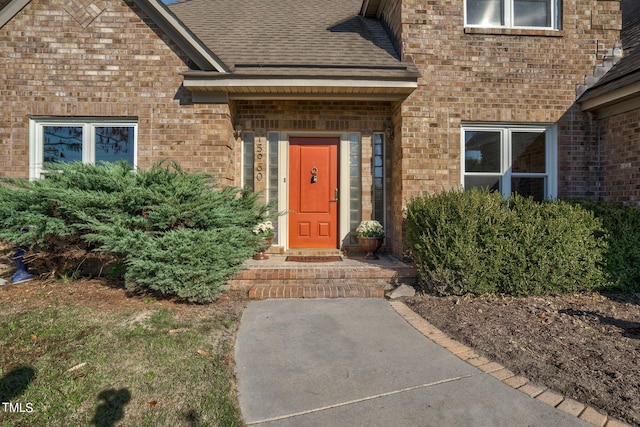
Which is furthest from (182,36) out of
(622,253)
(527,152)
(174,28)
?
(622,253)

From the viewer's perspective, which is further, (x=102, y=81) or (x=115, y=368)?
(x=102, y=81)

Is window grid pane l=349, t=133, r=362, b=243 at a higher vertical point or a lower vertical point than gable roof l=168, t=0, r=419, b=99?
lower

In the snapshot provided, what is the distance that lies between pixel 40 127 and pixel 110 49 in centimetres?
177

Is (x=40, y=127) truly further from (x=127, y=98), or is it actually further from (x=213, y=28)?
(x=213, y=28)

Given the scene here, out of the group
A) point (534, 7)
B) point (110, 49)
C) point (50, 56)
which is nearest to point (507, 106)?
point (534, 7)

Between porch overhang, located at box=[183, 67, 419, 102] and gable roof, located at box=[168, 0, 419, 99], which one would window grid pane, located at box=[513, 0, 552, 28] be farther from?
porch overhang, located at box=[183, 67, 419, 102]

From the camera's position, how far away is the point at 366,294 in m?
4.68

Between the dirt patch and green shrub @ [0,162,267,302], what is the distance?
2528 millimetres

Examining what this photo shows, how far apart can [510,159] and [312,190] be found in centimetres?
357

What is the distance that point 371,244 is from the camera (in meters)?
6.12

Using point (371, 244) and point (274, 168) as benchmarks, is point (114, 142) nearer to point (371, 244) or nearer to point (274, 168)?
point (274, 168)

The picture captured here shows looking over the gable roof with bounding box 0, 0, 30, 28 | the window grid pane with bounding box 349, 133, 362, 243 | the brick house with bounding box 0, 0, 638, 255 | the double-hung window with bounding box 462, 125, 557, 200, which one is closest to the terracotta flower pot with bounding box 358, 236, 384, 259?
the brick house with bounding box 0, 0, 638, 255

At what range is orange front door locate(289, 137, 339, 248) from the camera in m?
6.70

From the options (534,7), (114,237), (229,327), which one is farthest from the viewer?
(534,7)
